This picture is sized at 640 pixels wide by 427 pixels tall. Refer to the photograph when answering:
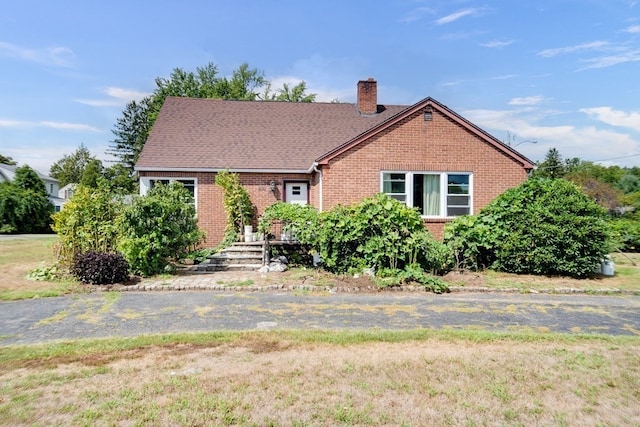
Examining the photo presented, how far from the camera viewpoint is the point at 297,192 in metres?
16.0

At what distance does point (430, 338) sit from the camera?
5629 millimetres

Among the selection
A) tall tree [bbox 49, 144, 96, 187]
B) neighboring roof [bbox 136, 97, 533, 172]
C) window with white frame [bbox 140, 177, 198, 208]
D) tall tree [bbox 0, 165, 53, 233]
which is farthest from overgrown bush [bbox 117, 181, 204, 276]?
tall tree [bbox 49, 144, 96, 187]

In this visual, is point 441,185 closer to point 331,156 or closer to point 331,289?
point 331,156

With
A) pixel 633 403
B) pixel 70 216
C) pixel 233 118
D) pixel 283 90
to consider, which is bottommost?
pixel 633 403

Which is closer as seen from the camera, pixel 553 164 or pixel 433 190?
pixel 433 190

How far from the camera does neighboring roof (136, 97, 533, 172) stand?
14.0 m

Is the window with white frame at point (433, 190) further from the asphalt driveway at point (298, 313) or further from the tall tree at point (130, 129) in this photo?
the tall tree at point (130, 129)

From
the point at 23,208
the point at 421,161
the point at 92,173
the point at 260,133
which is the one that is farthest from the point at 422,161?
the point at 92,173

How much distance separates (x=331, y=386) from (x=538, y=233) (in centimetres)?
873

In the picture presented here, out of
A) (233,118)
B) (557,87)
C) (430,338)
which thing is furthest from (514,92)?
(430,338)

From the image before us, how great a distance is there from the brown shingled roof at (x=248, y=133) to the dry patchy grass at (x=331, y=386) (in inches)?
429

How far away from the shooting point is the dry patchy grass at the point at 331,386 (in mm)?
3463

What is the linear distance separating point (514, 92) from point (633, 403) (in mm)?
18762

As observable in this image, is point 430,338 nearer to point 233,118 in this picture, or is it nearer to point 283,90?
point 233,118
